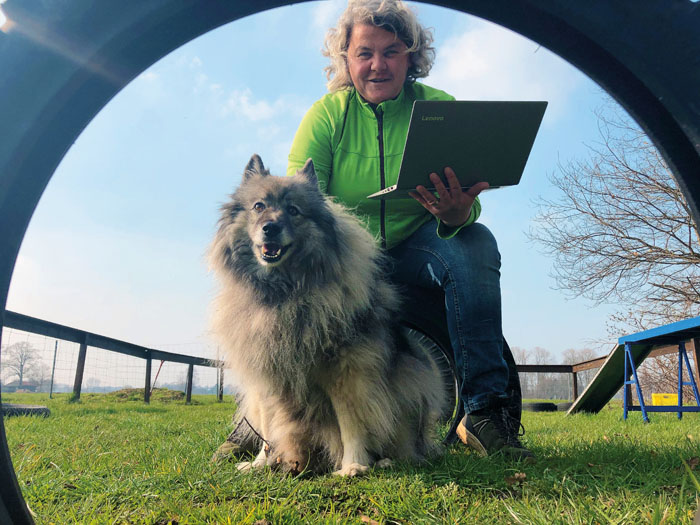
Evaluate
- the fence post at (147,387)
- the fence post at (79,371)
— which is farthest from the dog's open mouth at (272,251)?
the fence post at (147,387)

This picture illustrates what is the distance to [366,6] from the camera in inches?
114

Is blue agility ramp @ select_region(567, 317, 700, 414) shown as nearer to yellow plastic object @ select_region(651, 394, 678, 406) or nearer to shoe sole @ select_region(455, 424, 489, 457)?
yellow plastic object @ select_region(651, 394, 678, 406)

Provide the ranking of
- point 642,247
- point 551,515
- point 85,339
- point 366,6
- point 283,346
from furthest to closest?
point 642,247 → point 85,339 → point 366,6 → point 283,346 → point 551,515

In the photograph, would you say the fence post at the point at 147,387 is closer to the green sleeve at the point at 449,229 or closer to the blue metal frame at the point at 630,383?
the blue metal frame at the point at 630,383

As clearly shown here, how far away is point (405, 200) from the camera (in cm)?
289

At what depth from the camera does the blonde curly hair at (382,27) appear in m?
2.87

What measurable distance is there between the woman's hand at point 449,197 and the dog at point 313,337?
50cm

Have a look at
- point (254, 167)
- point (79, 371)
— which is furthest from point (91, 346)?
point (254, 167)

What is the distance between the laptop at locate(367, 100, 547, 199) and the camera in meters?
1.93

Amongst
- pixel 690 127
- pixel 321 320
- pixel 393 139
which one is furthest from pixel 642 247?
pixel 690 127

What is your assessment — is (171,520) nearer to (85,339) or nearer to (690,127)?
(690,127)

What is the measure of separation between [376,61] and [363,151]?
1.87ft

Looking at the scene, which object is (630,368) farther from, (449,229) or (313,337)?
(313,337)

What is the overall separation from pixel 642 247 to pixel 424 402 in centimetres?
1062
